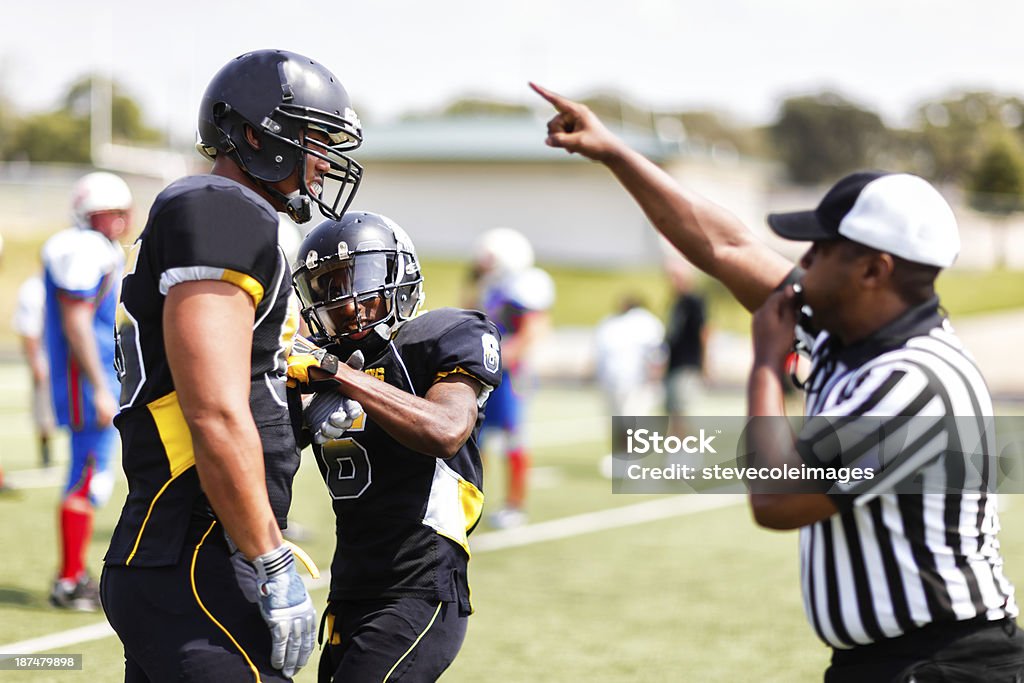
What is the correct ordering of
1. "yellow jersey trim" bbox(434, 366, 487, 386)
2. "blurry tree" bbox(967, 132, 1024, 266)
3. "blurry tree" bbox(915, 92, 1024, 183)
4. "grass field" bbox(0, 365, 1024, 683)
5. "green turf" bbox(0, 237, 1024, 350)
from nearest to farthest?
"yellow jersey trim" bbox(434, 366, 487, 386)
"grass field" bbox(0, 365, 1024, 683)
"green turf" bbox(0, 237, 1024, 350)
"blurry tree" bbox(967, 132, 1024, 266)
"blurry tree" bbox(915, 92, 1024, 183)

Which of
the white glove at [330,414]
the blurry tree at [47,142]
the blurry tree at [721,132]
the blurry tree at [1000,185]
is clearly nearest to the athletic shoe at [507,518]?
the white glove at [330,414]

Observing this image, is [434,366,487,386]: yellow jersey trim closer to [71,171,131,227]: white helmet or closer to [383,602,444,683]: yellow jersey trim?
[383,602,444,683]: yellow jersey trim

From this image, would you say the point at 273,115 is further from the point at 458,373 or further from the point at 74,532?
the point at 74,532

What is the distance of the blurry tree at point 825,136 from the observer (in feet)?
265

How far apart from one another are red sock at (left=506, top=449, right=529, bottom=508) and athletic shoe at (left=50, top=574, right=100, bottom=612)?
3.84 metres

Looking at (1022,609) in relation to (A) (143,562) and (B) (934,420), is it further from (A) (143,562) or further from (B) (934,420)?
(A) (143,562)

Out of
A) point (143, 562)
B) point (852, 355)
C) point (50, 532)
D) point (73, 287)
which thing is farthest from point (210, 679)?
point (50, 532)

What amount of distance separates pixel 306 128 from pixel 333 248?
54 centimetres

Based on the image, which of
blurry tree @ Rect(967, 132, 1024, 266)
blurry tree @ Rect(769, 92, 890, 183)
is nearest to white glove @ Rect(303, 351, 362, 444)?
blurry tree @ Rect(967, 132, 1024, 266)

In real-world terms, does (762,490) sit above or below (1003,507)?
above

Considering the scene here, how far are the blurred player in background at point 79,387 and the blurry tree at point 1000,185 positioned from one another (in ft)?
93.4

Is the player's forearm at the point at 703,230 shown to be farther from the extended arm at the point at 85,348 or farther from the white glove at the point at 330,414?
the extended arm at the point at 85,348

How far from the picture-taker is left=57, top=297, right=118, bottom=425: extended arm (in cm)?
669

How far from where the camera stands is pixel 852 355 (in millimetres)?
3008
